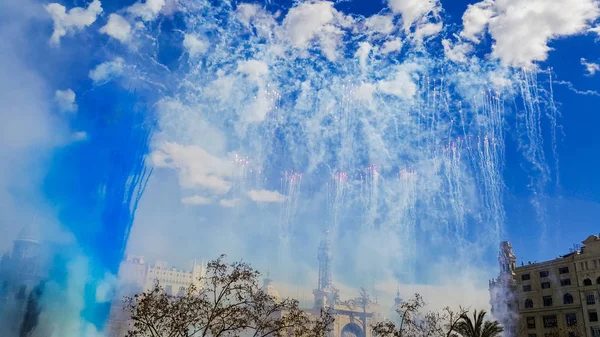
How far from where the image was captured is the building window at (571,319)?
79188 millimetres

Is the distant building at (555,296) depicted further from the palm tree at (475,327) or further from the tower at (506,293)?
the palm tree at (475,327)

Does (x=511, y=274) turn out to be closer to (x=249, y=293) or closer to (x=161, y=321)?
(x=249, y=293)

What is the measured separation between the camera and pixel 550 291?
84.4m

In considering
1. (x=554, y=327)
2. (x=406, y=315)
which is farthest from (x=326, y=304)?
(x=406, y=315)

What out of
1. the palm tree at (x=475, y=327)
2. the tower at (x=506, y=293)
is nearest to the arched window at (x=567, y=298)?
the tower at (x=506, y=293)

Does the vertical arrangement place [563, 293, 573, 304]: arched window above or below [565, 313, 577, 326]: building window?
above

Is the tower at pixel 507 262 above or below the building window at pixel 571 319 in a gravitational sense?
above

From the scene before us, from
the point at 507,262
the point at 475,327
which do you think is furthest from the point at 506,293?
the point at 475,327

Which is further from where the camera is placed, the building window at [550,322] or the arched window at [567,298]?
the building window at [550,322]

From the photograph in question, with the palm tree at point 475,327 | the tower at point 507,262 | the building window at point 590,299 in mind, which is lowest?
the palm tree at point 475,327

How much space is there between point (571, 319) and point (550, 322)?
4078 millimetres

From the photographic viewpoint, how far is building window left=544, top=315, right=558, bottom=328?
269ft

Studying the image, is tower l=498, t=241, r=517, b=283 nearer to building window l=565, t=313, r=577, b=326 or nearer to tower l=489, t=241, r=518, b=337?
tower l=489, t=241, r=518, b=337

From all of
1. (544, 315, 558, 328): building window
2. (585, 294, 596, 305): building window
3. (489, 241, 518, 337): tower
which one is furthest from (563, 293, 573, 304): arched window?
(489, 241, 518, 337): tower
